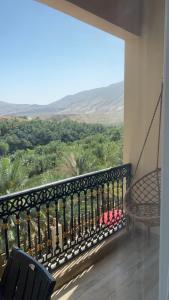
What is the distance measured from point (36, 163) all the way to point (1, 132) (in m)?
0.81

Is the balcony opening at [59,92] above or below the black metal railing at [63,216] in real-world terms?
above

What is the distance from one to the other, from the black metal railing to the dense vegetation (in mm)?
144

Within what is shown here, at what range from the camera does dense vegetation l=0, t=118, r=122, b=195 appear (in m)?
1.71

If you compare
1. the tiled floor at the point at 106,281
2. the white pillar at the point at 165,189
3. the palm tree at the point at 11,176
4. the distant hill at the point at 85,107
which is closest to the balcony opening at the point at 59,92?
the distant hill at the point at 85,107

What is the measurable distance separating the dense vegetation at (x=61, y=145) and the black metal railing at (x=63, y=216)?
5.7 inches

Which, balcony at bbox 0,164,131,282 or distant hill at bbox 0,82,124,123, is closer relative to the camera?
distant hill at bbox 0,82,124,123

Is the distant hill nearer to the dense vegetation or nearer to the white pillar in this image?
the dense vegetation

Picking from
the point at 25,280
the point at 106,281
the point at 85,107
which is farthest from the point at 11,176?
the point at 25,280

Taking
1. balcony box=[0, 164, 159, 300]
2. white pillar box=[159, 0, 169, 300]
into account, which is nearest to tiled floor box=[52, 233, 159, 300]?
balcony box=[0, 164, 159, 300]

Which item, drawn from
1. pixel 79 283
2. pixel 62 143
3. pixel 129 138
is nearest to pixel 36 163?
pixel 62 143

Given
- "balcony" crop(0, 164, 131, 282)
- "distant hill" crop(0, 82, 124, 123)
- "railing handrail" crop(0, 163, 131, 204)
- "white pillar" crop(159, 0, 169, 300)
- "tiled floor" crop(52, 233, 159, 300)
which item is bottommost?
"tiled floor" crop(52, 233, 159, 300)

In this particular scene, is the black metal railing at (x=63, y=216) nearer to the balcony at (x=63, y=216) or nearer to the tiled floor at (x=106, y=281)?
the balcony at (x=63, y=216)

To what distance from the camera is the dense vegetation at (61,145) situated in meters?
1.71

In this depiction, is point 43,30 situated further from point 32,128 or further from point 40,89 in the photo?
point 32,128
